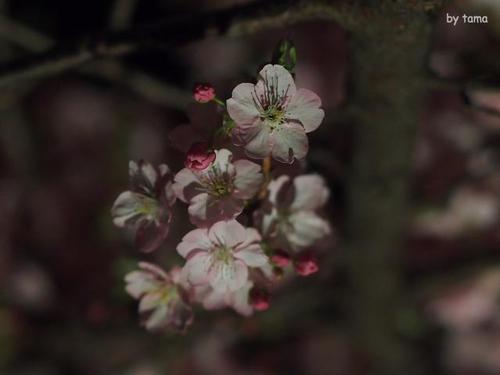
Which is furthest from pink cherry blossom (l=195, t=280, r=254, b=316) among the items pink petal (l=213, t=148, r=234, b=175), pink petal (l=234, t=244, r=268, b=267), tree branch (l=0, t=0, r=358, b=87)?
tree branch (l=0, t=0, r=358, b=87)

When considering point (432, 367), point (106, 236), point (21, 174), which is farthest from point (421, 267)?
point (21, 174)

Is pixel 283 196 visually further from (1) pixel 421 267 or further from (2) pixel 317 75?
(2) pixel 317 75

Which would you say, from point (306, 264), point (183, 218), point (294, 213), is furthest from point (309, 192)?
point (183, 218)

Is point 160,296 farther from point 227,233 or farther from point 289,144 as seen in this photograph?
point 289,144

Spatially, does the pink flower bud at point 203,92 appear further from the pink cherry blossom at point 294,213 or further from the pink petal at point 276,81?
the pink cherry blossom at point 294,213

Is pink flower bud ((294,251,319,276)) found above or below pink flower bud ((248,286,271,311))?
above

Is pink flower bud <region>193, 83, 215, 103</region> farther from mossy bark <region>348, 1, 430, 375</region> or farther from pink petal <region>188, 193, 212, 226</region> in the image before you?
mossy bark <region>348, 1, 430, 375</region>
